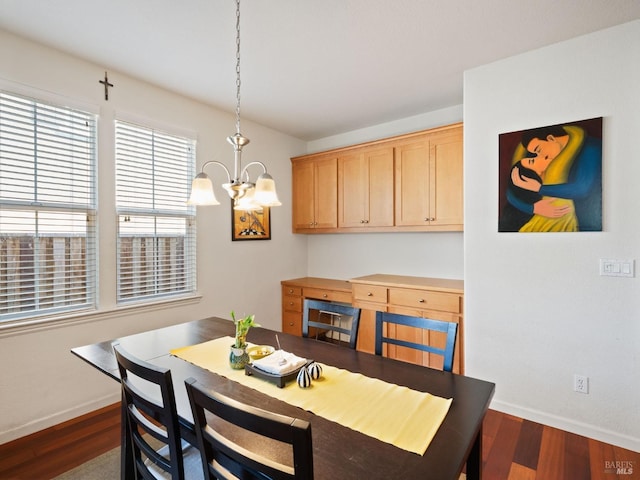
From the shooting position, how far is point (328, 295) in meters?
3.90

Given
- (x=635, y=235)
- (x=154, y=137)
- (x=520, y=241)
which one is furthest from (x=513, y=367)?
(x=154, y=137)

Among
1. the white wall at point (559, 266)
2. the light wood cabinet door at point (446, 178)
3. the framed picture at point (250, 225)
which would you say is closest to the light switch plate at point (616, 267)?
the white wall at point (559, 266)

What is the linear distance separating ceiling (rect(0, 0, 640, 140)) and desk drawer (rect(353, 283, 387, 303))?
1891mm

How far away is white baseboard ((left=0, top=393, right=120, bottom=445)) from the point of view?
2268 mm

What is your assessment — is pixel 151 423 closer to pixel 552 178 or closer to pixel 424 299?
pixel 424 299

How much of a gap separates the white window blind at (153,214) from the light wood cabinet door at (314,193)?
1467 mm

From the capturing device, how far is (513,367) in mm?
2600

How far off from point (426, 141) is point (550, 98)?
109cm

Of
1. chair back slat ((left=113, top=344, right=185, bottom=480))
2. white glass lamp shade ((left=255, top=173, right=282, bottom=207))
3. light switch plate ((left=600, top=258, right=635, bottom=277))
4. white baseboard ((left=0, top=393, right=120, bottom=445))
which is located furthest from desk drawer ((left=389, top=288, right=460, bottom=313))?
white baseboard ((left=0, top=393, right=120, bottom=445))

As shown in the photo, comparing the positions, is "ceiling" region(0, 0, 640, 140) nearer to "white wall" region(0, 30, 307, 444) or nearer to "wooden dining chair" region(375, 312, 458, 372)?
"white wall" region(0, 30, 307, 444)

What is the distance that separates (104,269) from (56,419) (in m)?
1.13

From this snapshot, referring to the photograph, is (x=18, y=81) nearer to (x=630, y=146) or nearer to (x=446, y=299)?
(x=446, y=299)

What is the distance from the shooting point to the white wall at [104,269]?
7.54 ft

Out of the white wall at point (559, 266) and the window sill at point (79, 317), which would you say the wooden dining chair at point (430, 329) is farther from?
the window sill at point (79, 317)
